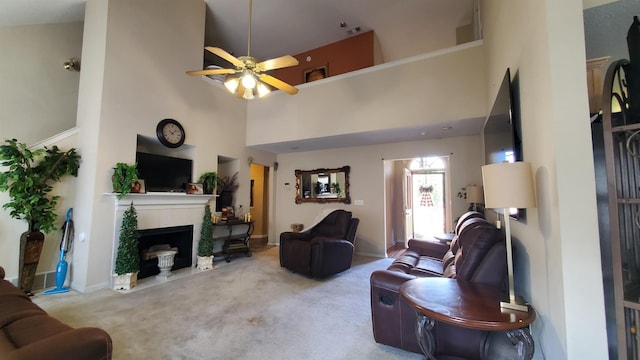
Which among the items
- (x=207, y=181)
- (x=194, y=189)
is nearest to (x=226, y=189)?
(x=207, y=181)

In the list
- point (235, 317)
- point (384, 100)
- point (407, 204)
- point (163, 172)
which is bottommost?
point (235, 317)

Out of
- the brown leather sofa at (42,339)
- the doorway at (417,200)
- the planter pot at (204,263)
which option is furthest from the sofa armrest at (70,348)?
the doorway at (417,200)

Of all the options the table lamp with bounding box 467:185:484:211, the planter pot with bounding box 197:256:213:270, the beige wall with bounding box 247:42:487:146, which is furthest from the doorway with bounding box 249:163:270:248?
the table lamp with bounding box 467:185:484:211

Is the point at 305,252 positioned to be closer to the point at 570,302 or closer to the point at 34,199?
the point at 570,302

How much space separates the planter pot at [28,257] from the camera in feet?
10.3

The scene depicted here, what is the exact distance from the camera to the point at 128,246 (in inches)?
138

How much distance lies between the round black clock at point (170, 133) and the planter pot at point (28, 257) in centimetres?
201

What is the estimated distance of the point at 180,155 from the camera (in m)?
4.91

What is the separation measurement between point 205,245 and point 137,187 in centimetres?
148

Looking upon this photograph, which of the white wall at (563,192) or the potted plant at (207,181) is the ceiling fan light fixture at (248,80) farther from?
the white wall at (563,192)

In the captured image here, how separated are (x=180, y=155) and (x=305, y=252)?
317 centimetres

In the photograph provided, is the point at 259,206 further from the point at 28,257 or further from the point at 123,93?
the point at 28,257

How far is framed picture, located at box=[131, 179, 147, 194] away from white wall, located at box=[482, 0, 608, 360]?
4.71 meters

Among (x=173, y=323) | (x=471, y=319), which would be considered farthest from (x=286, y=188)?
(x=471, y=319)
